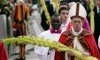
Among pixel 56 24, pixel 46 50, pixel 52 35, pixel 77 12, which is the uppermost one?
pixel 77 12

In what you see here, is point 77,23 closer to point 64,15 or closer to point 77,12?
point 77,12

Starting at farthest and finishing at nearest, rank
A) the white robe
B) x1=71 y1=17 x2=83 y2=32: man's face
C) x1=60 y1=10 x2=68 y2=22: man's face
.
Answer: x1=60 y1=10 x2=68 y2=22: man's face → the white robe → x1=71 y1=17 x2=83 y2=32: man's face

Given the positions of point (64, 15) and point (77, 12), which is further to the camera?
point (64, 15)

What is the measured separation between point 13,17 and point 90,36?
8052 mm

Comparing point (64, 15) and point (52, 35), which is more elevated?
point (64, 15)

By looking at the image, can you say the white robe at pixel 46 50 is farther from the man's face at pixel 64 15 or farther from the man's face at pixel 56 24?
the man's face at pixel 64 15

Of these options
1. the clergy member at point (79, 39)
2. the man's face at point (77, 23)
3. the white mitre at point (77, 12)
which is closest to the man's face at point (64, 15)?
the white mitre at point (77, 12)

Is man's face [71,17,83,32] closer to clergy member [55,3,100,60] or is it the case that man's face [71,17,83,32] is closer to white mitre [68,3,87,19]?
clergy member [55,3,100,60]

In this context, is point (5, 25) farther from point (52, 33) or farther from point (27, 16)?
point (52, 33)

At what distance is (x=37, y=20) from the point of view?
64.8 ft

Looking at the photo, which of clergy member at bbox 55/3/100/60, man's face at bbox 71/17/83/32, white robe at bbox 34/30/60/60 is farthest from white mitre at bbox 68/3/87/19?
white robe at bbox 34/30/60/60

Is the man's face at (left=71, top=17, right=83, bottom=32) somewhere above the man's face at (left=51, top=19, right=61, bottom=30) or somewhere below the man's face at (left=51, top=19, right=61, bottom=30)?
above

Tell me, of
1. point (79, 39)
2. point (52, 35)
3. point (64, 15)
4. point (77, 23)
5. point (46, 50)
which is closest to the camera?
point (77, 23)

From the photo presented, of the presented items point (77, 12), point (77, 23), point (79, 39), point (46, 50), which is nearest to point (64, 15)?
point (46, 50)
